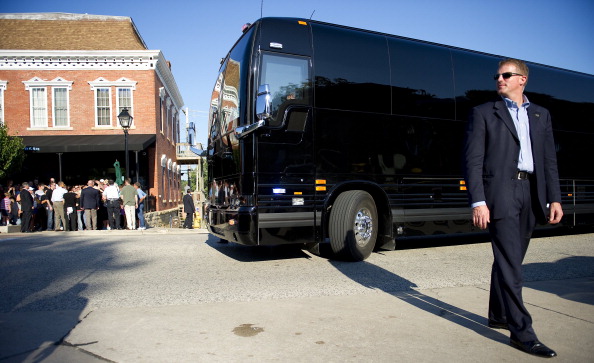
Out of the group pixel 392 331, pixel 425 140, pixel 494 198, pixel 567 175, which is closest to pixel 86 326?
pixel 392 331

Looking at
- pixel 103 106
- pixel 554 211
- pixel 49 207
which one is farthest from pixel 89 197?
pixel 554 211

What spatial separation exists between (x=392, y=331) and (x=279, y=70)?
170 inches

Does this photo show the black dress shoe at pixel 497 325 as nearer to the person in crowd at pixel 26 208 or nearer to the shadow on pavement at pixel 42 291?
the shadow on pavement at pixel 42 291

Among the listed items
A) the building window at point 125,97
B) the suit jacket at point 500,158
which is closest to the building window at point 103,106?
the building window at point 125,97

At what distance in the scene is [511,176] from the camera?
332cm

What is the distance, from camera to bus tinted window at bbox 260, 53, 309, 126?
6.59 metres

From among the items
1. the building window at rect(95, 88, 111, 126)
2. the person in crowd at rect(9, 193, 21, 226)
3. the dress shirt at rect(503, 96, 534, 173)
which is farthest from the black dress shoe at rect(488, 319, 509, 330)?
the building window at rect(95, 88, 111, 126)

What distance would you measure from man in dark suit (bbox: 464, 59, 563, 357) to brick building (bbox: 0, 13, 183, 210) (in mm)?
20812

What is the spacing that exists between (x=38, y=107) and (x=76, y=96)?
6.62ft

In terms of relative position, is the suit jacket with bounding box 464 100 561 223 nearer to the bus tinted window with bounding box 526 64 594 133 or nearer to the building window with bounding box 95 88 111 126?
the bus tinted window with bounding box 526 64 594 133

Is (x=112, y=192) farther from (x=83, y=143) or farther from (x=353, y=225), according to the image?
(x=353, y=225)

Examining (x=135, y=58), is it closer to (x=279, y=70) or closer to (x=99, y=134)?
(x=99, y=134)

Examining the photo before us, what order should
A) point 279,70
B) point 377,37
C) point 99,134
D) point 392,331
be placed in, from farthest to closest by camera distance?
1. point 99,134
2. point 377,37
3. point 279,70
4. point 392,331

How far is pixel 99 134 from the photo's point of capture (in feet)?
77.5
